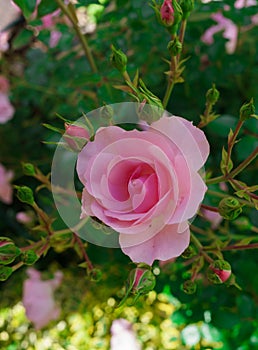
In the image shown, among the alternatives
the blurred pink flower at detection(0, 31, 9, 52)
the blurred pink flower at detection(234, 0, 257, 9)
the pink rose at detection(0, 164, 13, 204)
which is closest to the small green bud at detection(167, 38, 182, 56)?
the blurred pink flower at detection(234, 0, 257, 9)

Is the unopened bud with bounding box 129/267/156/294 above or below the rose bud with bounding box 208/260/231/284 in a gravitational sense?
above

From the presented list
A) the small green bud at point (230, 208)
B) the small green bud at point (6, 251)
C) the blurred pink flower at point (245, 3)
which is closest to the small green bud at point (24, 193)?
the small green bud at point (6, 251)

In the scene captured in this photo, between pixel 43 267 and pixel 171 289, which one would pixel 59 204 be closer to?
pixel 171 289

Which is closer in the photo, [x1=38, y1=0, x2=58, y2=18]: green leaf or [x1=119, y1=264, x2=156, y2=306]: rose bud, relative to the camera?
[x1=119, y1=264, x2=156, y2=306]: rose bud

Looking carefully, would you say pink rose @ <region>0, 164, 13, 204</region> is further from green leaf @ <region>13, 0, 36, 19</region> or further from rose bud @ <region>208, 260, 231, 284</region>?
rose bud @ <region>208, 260, 231, 284</region>

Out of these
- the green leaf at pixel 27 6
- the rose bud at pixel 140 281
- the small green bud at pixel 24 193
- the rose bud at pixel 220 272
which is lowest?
the rose bud at pixel 220 272

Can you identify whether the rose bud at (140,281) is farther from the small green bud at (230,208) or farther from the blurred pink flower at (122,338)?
the blurred pink flower at (122,338)
